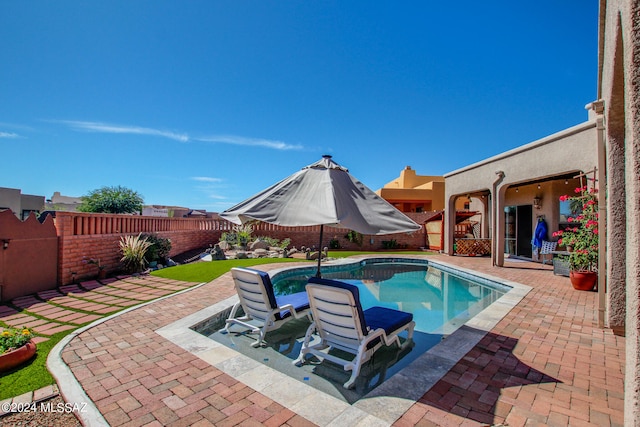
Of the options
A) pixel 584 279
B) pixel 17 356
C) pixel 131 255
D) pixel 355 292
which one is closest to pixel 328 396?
pixel 355 292

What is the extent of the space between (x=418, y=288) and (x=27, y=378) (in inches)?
389

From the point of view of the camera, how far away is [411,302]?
866 centimetres

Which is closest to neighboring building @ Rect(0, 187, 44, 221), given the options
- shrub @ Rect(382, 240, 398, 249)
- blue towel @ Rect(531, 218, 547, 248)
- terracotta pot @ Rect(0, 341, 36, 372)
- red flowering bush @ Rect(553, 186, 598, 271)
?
shrub @ Rect(382, 240, 398, 249)

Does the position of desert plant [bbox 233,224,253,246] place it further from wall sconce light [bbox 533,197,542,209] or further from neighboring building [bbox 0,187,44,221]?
neighboring building [bbox 0,187,44,221]

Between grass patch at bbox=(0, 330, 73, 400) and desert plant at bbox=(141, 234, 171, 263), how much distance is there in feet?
26.2

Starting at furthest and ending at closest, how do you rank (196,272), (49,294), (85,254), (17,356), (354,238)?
1. (354,238)
2. (196,272)
3. (85,254)
4. (49,294)
5. (17,356)

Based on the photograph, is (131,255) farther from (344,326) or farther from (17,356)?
(344,326)

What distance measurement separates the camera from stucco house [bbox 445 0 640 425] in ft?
4.78

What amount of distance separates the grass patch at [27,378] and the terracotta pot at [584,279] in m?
11.7

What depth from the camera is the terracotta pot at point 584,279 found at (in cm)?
849

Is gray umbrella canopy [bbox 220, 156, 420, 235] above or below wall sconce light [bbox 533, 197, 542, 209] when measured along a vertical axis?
below

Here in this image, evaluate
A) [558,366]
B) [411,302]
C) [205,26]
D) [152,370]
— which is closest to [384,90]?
[205,26]

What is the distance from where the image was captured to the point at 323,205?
4.13m

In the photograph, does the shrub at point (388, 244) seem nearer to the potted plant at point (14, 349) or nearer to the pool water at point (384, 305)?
the pool water at point (384, 305)
